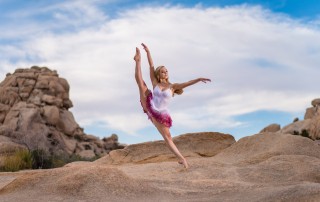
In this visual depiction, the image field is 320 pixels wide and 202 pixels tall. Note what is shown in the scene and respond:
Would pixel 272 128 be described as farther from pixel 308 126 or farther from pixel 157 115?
pixel 157 115

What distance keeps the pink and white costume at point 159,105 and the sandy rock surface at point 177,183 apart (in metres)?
0.91

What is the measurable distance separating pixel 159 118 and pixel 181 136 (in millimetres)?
4300

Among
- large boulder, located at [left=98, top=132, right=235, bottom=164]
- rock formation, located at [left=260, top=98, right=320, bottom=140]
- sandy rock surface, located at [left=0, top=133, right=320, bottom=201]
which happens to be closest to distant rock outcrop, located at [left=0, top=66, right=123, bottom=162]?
rock formation, located at [left=260, top=98, right=320, bottom=140]

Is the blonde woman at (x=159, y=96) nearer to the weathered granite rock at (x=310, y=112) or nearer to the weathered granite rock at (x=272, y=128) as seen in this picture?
the weathered granite rock at (x=310, y=112)

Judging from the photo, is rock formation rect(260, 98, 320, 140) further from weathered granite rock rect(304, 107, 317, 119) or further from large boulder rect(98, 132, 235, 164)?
large boulder rect(98, 132, 235, 164)

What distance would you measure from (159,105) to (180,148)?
3964mm

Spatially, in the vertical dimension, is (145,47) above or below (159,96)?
above

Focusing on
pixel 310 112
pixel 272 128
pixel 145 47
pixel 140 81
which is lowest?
pixel 140 81

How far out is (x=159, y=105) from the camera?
8.80 meters

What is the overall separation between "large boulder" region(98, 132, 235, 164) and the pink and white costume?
354 cm

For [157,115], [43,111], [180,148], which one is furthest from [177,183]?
[43,111]

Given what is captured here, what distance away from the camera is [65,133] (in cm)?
2911

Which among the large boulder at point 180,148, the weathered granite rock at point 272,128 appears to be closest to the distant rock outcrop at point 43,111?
the weathered granite rock at point 272,128

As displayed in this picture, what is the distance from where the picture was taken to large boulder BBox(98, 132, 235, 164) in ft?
40.6
